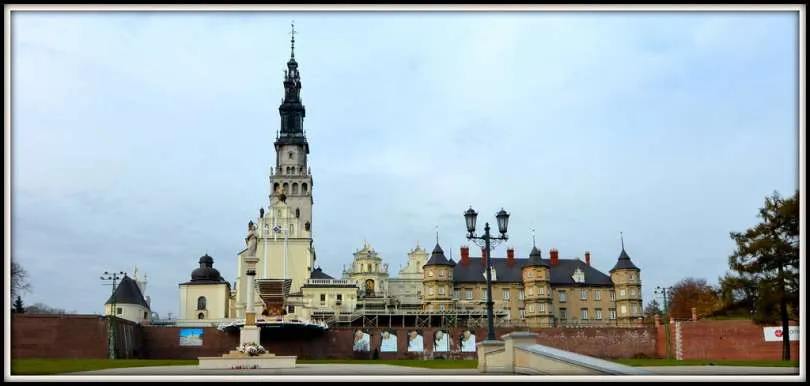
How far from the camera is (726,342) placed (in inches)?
2383

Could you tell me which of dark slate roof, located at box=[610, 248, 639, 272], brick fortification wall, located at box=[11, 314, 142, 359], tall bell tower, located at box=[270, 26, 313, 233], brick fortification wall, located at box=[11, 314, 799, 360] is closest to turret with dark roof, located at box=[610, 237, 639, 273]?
dark slate roof, located at box=[610, 248, 639, 272]

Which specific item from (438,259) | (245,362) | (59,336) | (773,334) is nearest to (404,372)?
(245,362)

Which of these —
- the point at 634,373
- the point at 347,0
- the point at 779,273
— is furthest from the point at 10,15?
the point at 779,273

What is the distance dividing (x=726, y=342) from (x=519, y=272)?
35.0m

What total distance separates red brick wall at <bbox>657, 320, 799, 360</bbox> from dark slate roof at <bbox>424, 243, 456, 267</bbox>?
30.0 meters

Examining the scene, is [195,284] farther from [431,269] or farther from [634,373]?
[634,373]

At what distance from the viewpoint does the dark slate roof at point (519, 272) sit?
299 feet

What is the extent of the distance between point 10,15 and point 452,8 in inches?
366

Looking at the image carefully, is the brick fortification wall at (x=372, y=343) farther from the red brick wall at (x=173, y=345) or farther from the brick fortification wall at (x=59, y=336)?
the brick fortification wall at (x=59, y=336)

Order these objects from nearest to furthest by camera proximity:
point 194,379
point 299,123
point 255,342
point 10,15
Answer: point 194,379
point 10,15
point 255,342
point 299,123

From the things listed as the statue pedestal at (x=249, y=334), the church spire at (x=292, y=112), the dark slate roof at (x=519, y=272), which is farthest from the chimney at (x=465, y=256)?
the statue pedestal at (x=249, y=334)

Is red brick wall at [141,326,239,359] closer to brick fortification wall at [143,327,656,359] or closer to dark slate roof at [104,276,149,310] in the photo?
brick fortification wall at [143,327,656,359]

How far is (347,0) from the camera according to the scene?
14.6 metres

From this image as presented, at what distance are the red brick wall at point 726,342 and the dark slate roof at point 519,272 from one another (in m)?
27.5
